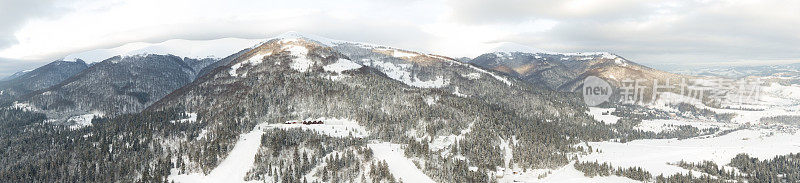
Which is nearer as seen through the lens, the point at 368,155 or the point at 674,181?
the point at 674,181

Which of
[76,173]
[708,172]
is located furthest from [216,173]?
[708,172]

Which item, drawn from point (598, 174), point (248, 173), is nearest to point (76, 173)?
point (248, 173)

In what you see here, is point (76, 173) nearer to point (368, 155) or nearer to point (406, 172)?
point (368, 155)

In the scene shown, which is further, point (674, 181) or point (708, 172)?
point (708, 172)

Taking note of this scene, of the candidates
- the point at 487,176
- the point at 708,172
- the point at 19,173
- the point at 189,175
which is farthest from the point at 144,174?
the point at 708,172

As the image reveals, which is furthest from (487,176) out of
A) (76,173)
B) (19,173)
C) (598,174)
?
(19,173)

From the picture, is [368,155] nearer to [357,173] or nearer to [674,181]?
[357,173]

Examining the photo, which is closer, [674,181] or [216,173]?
[674,181]

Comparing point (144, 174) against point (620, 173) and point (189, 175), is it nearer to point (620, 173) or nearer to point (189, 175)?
point (189, 175)
